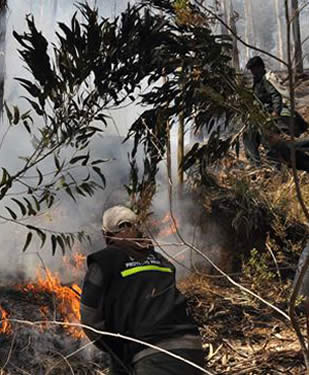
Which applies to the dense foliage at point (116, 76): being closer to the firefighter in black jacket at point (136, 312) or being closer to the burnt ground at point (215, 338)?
the burnt ground at point (215, 338)

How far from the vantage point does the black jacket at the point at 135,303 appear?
104 inches

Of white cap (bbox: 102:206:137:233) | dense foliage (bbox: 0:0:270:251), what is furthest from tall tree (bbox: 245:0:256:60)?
white cap (bbox: 102:206:137:233)

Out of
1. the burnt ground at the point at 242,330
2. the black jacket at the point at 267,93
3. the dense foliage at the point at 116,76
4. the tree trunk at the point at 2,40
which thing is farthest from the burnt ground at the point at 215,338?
the tree trunk at the point at 2,40

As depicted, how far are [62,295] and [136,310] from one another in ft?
9.28

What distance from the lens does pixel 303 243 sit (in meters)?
5.93

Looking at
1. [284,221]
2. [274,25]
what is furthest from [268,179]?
[274,25]

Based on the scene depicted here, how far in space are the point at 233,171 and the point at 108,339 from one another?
5.69 meters

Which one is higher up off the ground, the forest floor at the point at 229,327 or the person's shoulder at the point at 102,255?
the person's shoulder at the point at 102,255

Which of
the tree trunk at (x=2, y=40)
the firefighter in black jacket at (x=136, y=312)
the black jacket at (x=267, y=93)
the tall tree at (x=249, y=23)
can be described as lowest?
the firefighter in black jacket at (x=136, y=312)

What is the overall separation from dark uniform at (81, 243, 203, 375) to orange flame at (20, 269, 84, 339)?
205cm

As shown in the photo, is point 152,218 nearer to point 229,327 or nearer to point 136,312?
point 229,327

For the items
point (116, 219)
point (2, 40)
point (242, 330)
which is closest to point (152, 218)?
point (242, 330)

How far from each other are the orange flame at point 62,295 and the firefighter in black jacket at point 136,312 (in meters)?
2.04

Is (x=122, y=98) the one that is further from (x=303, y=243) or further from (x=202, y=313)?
(x=303, y=243)
